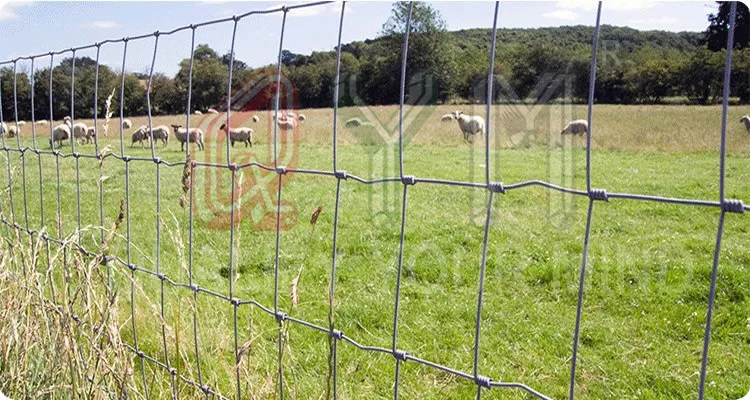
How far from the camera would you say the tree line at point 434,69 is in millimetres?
2635

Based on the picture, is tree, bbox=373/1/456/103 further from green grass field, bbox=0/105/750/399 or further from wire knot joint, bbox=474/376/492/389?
wire knot joint, bbox=474/376/492/389

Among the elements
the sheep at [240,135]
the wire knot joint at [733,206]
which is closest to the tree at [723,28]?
the wire knot joint at [733,206]

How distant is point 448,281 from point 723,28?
266 cm

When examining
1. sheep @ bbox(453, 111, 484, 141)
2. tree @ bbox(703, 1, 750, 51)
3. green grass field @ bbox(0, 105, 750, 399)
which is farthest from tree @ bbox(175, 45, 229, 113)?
sheep @ bbox(453, 111, 484, 141)

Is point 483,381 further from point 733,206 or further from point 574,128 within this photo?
point 574,128

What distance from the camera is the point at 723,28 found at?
152 cm

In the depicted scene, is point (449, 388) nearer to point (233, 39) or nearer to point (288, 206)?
point (233, 39)

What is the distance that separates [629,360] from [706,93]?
4.06 meters

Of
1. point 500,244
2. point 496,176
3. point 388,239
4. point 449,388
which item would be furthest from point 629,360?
point 496,176

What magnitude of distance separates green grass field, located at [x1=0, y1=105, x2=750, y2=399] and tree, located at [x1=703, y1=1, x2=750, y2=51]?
126cm

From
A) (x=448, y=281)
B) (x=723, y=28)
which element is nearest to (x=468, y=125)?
(x=448, y=281)

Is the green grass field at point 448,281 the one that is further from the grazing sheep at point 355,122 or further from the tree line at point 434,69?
the grazing sheep at point 355,122

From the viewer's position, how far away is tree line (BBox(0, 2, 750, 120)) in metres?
2.63

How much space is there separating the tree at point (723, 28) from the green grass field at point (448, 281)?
1263 mm
